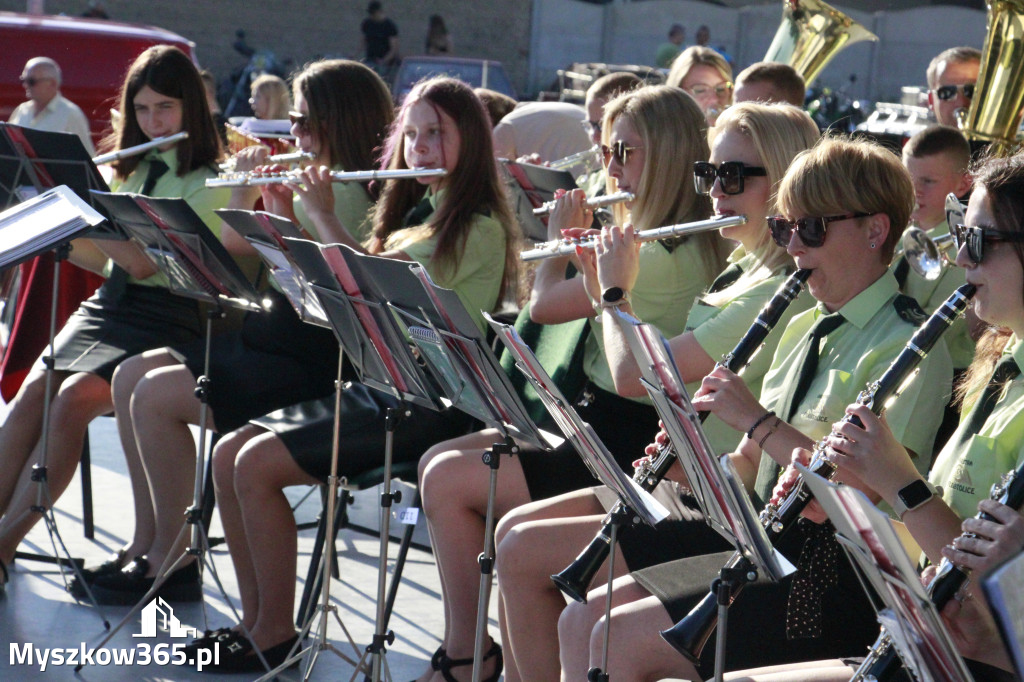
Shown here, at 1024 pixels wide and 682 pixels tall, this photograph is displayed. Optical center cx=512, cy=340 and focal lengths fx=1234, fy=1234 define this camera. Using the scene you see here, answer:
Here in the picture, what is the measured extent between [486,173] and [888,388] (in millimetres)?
1735

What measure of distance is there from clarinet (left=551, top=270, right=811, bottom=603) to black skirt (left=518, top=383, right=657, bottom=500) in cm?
48

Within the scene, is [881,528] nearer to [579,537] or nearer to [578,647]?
[578,647]

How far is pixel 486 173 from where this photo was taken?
139 inches

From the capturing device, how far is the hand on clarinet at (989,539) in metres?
1.66

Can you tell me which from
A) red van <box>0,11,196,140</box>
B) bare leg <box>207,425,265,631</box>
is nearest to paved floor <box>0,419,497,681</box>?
bare leg <box>207,425,265,631</box>

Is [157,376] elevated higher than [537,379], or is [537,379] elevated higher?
[537,379]

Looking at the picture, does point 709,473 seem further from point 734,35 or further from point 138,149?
point 734,35

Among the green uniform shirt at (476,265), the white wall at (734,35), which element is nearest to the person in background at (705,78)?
the green uniform shirt at (476,265)

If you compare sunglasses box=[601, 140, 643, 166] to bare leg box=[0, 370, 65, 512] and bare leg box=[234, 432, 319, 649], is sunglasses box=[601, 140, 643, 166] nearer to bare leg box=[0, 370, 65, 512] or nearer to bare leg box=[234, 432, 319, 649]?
bare leg box=[234, 432, 319, 649]

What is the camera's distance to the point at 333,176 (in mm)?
3732

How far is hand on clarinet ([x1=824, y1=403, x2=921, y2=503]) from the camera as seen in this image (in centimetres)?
187

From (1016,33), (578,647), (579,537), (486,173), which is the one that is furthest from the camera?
(1016,33)

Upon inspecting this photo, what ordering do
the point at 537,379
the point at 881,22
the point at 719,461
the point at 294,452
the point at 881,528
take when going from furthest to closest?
the point at 881,22, the point at 294,452, the point at 537,379, the point at 719,461, the point at 881,528

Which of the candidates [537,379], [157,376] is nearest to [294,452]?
[157,376]
